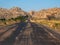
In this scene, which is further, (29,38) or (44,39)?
(29,38)

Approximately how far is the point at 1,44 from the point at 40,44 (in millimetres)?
3273

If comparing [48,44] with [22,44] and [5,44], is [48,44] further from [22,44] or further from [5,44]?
[5,44]

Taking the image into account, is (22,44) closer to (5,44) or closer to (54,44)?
(5,44)

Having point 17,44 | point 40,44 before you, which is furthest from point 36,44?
point 17,44

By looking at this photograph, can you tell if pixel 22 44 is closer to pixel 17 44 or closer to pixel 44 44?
pixel 17 44

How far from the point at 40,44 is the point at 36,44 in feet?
1.20

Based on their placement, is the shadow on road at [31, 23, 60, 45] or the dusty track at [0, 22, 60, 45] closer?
the dusty track at [0, 22, 60, 45]

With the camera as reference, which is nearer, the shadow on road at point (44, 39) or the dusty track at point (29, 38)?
the dusty track at point (29, 38)

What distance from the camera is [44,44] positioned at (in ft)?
68.3

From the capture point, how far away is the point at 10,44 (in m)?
20.0

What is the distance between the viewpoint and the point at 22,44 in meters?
20.0

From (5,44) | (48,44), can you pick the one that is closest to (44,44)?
(48,44)

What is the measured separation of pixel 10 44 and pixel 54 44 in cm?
369

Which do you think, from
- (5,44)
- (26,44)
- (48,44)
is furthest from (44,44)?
(5,44)
